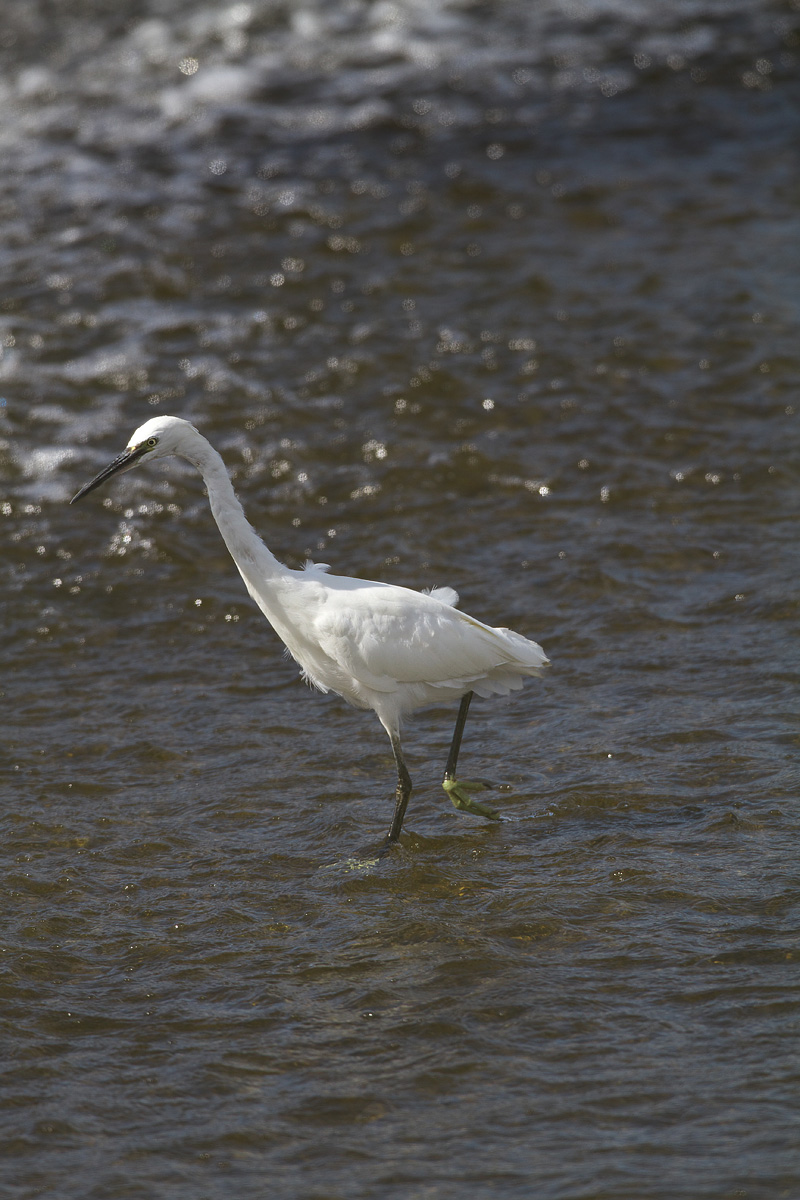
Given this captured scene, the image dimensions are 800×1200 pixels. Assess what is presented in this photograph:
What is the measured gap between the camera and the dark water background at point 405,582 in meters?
4.09

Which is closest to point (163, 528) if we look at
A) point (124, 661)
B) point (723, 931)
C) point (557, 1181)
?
→ point (124, 661)

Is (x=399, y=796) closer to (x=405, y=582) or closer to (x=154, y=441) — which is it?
(x=154, y=441)

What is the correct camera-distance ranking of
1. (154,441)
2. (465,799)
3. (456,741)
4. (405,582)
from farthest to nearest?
1. (405,582)
2. (456,741)
3. (465,799)
4. (154,441)

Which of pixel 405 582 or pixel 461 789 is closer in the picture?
pixel 461 789

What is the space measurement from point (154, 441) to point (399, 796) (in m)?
1.85

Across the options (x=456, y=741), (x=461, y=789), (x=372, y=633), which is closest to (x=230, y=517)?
(x=372, y=633)

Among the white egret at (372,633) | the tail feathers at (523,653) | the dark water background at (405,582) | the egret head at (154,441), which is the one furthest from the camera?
the tail feathers at (523,653)

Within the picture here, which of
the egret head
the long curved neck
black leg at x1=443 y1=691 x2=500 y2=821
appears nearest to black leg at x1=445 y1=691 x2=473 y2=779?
black leg at x1=443 y1=691 x2=500 y2=821

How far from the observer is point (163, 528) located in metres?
8.49

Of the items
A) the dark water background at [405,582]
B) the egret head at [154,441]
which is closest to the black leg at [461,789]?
the dark water background at [405,582]

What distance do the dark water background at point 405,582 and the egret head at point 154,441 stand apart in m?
1.64

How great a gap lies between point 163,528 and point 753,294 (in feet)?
16.8

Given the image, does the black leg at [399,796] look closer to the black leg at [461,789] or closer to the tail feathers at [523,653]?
the black leg at [461,789]

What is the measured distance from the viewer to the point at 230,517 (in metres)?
5.64
